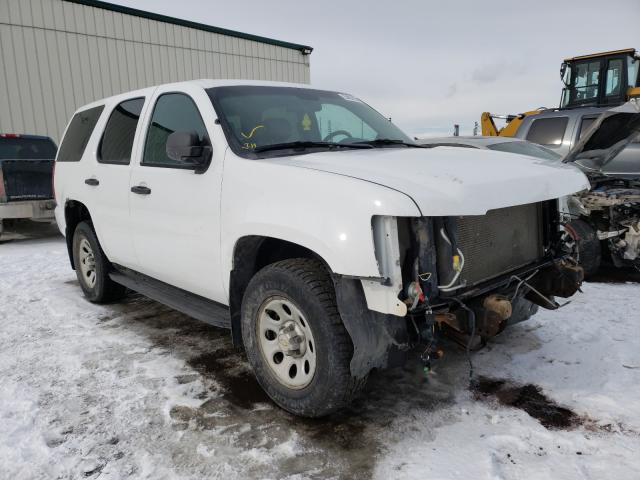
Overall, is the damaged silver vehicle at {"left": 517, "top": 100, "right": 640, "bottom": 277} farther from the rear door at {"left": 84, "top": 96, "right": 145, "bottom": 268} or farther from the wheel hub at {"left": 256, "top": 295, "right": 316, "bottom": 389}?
the rear door at {"left": 84, "top": 96, "right": 145, "bottom": 268}

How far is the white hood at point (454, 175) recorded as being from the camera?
2365mm

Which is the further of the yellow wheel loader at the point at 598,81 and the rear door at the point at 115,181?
the yellow wheel loader at the point at 598,81

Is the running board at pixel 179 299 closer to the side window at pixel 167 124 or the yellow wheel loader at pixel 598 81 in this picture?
the side window at pixel 167 124

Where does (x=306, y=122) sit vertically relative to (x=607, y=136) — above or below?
above

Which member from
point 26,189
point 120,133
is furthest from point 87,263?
point 26,189

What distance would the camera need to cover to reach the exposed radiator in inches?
111

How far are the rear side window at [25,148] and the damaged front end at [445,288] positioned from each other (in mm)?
9704

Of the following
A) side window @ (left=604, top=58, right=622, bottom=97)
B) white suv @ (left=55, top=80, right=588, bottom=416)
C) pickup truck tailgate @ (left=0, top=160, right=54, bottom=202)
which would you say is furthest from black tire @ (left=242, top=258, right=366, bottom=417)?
side window @ (left=604, top=58, right=622, bottom=97)

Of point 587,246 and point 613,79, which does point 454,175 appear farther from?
point 613,79

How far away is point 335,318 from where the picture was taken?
2613mm

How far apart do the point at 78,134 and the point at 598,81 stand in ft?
36.0

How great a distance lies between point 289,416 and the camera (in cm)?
294

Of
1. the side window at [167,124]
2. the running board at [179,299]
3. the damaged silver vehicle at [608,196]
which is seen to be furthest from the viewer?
the damaged silver vehicle at [608,196]

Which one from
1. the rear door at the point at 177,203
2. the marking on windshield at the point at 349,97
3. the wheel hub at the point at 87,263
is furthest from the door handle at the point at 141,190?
the marking on windshield at the point at 349,97
